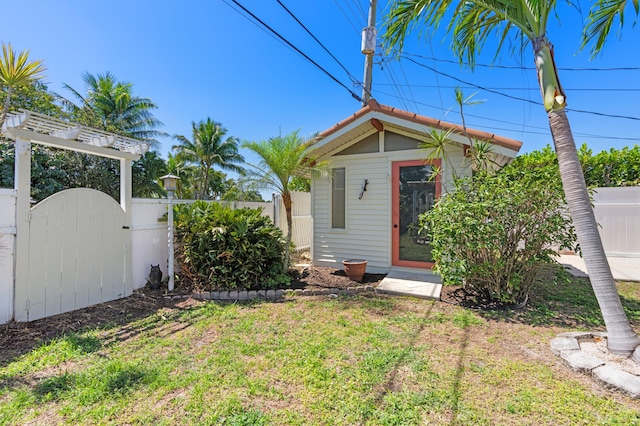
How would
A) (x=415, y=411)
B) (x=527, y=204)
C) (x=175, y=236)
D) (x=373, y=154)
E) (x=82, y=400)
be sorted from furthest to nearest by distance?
(x=373, y=154) → (x=175, y=236) → (x=527, y=204) → (x=82, y=400) → (x=415, y=411)

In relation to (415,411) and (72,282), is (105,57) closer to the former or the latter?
(72,282)

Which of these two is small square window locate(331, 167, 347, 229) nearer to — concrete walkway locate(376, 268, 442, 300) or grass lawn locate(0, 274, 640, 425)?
concrete walkway locate(376, 268, 442, 300)

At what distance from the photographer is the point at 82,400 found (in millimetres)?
2287

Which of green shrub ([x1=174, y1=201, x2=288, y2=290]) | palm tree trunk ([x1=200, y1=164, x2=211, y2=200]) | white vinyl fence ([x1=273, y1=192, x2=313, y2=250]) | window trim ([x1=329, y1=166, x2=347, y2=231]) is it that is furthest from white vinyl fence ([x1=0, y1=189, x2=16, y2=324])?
palm tree trunk ([x1=200, y1=164, x2=211, y2=200])

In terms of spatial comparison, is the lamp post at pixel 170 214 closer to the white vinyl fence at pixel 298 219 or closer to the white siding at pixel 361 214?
the white siding at pixel 361 214

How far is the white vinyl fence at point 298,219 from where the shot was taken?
8.91m

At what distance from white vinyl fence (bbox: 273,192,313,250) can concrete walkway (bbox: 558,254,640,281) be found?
6.74 meters

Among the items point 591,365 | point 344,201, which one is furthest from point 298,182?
point 591,365

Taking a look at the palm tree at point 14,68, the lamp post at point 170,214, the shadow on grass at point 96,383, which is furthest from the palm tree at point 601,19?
the palm tree at point 14,68

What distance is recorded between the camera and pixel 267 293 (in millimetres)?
5086

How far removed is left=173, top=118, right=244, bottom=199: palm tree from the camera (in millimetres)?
20734

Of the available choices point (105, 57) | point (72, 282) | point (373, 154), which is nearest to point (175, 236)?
point (72, 282)

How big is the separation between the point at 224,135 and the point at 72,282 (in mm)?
18891

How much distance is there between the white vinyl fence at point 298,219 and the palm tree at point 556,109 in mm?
5979
